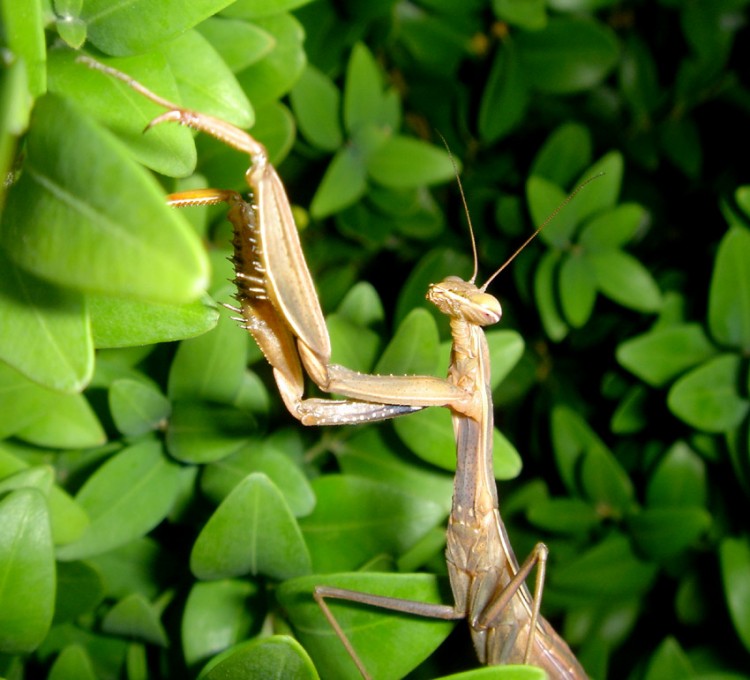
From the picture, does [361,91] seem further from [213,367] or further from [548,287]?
[213,367]

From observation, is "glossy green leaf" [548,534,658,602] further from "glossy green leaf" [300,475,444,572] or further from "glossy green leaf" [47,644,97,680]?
"glossy green leaf" [47,644,97,680]

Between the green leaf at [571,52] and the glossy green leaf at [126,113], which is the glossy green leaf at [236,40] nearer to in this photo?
the glossy green leaf at [126,113]

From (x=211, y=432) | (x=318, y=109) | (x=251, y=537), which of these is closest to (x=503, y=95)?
(x=318, y=109)

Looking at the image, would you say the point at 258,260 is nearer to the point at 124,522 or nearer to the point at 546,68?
the point at 124,522

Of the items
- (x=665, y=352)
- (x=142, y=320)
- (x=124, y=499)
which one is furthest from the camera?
(x=665, y=352)

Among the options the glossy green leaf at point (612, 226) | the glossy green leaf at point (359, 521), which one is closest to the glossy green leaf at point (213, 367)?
the glossy green leaf at point (359, 521)

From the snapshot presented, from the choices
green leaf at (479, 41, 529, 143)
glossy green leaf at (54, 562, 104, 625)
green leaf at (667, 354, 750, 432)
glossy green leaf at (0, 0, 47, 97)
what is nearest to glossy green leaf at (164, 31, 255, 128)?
glossy green leaf at (0, 0, 47, 97)

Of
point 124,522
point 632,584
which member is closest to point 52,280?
point 124,522
